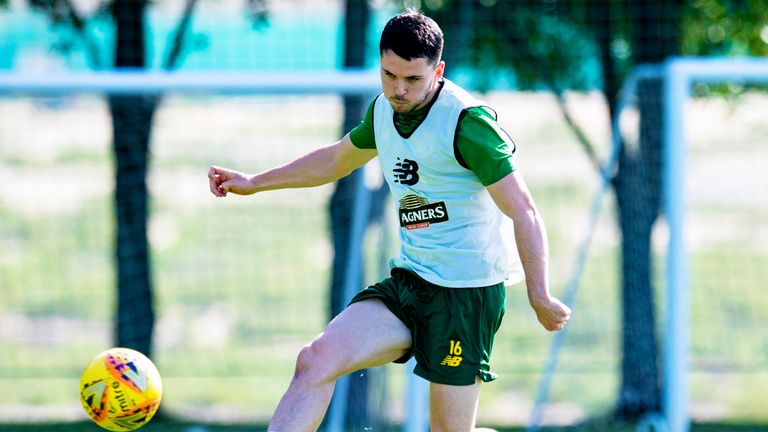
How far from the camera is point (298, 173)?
464cm

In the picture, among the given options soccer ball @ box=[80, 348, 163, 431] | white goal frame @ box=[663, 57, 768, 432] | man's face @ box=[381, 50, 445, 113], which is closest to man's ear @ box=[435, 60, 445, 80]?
man's face @ box=[381, 50, 445, 113]

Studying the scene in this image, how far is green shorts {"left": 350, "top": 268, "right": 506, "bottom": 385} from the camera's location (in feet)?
14.0

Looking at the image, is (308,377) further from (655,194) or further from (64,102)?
(655,194)

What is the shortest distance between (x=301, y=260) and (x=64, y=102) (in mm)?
2706

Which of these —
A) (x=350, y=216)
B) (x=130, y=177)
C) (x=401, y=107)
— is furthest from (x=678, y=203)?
(x=130, y=177)

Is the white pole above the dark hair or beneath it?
beneath

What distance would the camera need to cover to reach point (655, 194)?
29.4 feet

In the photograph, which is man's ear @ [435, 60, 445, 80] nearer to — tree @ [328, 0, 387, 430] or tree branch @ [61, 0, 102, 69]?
tree @ [328, 0, 387, 430]

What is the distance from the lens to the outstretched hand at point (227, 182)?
4602 millimetres

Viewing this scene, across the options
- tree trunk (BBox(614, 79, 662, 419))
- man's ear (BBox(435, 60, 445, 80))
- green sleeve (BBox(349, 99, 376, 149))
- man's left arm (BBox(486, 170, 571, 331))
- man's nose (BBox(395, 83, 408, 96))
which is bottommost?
tree trunk (BBox(614, 79, 662, 419))

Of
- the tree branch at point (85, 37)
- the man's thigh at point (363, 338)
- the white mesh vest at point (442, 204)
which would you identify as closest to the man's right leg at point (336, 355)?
the man's thigh at point (363, 338)

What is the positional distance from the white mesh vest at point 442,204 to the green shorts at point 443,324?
0.05 meters

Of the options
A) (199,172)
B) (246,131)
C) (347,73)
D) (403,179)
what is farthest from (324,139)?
(403,179)

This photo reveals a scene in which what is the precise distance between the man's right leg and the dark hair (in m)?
0.97
